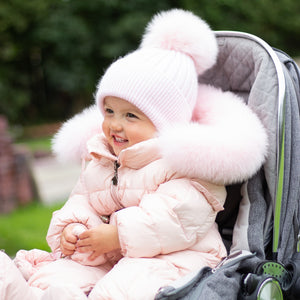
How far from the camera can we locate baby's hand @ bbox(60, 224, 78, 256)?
1816 mm

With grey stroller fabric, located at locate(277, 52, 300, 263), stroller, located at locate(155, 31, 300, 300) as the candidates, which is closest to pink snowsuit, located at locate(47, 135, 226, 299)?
stroller, located at locate(155, 31, 300, 300)

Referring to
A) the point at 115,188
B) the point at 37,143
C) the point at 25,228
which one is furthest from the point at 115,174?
the point at 37,143

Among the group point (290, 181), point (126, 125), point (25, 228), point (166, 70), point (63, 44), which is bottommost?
point (25, 228)

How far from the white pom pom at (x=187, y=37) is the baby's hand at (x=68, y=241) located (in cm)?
75

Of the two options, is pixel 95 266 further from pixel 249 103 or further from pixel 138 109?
pixel 249 103

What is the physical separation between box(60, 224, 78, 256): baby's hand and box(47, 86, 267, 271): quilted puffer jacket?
0.05m

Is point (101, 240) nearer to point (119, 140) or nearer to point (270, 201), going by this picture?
point (119, 140)

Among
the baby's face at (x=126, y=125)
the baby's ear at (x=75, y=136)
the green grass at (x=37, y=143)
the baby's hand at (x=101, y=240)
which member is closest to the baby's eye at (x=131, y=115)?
the baby's face at (x=126, y=125)

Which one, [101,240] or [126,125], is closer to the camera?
[101,240]

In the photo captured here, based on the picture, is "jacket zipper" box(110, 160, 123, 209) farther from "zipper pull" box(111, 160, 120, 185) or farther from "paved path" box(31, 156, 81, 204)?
"paved path" box(31, 156, 81, 204)

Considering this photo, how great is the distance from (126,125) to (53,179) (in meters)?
5.85

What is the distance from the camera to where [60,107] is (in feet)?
44.5

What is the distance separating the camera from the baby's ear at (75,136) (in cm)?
212

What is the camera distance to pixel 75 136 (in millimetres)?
2129
